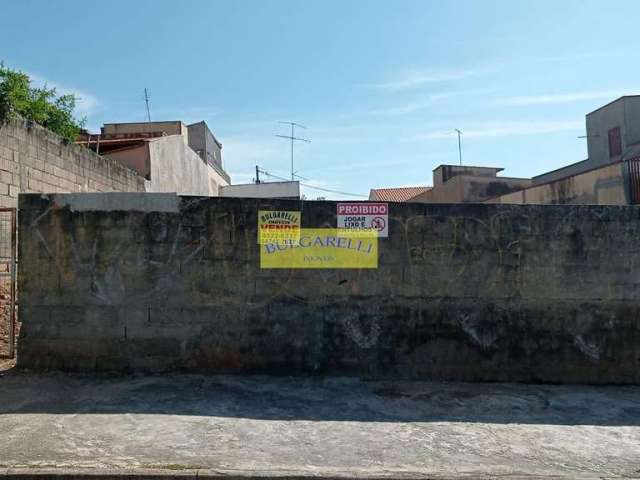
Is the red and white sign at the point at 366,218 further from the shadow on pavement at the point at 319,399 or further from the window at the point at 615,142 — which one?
the window at the point at 615,142

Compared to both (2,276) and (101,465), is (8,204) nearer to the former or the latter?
(2,276)

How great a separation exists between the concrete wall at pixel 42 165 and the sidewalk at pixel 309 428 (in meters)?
3.14

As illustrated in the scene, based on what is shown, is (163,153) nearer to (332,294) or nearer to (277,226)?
(277,226)

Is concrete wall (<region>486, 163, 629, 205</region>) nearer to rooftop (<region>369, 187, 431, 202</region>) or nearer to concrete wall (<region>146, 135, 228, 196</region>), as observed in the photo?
rooftop (<region>369, 187, 431, 202</region>)

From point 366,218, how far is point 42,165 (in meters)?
5.49

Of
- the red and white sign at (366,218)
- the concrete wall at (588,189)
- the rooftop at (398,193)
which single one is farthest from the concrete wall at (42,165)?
the rooftop at (398,193)

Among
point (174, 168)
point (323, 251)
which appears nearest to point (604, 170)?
point (174, 168)

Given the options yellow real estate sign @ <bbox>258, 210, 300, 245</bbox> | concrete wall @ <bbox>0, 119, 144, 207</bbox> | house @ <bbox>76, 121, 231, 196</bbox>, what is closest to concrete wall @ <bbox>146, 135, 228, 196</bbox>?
house @ <bbox>76, 121, 231, 196</bbox>

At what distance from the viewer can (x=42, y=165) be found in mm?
8453

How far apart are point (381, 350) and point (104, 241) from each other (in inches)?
139

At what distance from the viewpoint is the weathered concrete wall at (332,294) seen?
20.4 feet

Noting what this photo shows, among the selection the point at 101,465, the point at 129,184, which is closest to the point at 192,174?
the point at 129,184

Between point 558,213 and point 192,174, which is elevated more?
Result: point 192,174

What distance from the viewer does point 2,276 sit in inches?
277
